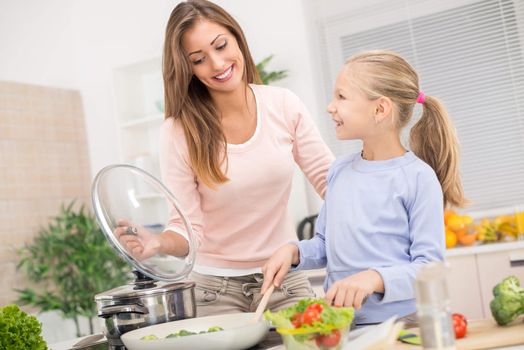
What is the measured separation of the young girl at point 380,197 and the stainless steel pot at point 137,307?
17 cm

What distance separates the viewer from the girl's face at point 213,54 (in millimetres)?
1610

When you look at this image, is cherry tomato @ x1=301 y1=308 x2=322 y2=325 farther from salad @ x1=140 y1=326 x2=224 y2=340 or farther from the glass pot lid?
the glass pot lid

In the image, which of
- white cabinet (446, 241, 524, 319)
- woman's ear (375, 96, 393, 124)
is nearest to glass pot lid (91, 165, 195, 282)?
woman's ear (375, 96, 393, 124)

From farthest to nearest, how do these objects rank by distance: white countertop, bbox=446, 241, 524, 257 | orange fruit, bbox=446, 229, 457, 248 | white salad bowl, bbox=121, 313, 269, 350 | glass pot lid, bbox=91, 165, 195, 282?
1. orange fruit, bbox=446, 229, 457, 248
2. white countertop, bbox=446, 241, 524, 257
3. glass pot lid, bbox=91, 165, 195, 282
4. white salad bowl, bbox=121, 313, 269, 350

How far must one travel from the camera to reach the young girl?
48.4 inches

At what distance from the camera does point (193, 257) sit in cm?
138

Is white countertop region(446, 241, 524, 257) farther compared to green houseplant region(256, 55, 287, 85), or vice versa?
green houseplant region(256, 55, 287, 85)

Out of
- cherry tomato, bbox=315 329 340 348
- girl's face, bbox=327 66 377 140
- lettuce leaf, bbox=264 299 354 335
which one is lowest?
cherry tomato, bbox=315 329 340 348

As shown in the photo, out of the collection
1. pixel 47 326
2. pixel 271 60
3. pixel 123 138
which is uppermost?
pixel 271 60

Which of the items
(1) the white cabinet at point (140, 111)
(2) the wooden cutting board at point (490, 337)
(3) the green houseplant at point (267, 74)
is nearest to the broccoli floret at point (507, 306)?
(2) the wooden cutting board at point (490, 337)

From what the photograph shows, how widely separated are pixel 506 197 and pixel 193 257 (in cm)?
264

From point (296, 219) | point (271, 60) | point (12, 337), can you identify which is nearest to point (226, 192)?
point (12, 337)

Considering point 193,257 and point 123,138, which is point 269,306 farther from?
point 123,138

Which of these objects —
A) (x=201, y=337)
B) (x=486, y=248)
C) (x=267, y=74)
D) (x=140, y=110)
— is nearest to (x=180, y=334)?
(x=201, y=337)
